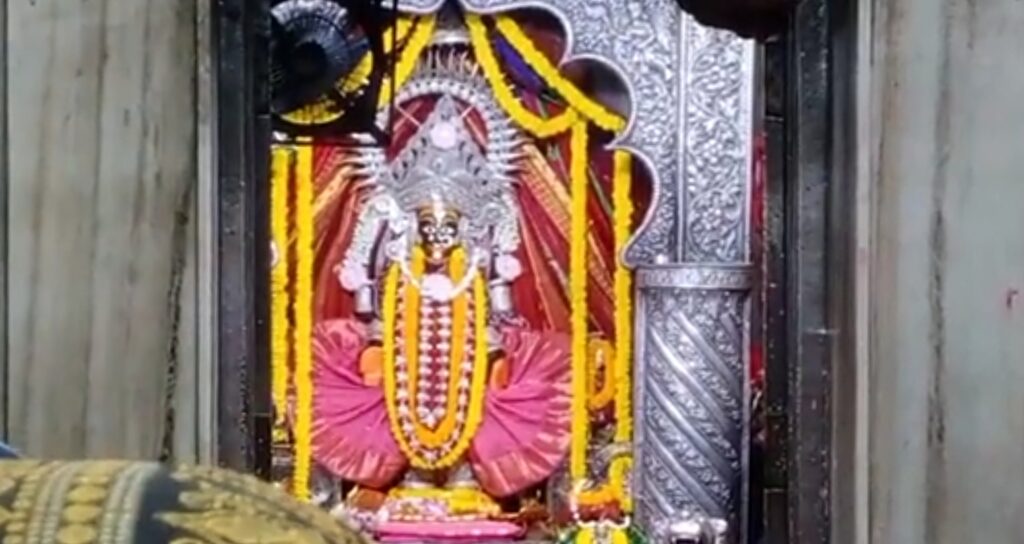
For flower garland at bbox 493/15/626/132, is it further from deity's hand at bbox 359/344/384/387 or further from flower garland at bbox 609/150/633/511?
deity's hand at bbox 359/344/384/387

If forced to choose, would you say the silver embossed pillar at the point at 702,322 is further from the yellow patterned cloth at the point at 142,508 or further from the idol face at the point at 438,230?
the yellow patterned cloth at the point at 142,508

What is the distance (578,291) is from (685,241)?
0.29 m

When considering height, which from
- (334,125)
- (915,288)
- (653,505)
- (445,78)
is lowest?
(653,505)

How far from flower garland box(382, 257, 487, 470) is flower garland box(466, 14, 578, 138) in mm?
371

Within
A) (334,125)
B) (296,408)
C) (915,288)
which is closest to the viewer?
(915,288)

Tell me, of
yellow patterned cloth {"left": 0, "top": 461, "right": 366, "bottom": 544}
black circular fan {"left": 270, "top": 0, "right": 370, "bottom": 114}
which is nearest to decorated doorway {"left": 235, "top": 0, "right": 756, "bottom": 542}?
black circular fan {"left": 270, "top": 0, "right": 370, "bottom": 114}

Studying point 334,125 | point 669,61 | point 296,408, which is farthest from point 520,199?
point 334,125

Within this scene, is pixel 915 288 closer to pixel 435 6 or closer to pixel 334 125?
pixel 334 125

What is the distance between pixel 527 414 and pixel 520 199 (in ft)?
1.63

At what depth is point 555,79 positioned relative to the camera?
3701 mm

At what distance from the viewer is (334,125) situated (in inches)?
72.6

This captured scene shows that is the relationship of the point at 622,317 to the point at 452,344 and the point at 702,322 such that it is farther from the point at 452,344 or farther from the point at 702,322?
the point at 452,344

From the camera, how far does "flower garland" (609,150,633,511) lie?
3.62 metres

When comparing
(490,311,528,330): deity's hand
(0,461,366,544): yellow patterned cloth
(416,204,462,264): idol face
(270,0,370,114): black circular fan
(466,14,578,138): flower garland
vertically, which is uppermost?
(466,14,578,138): flower garland
